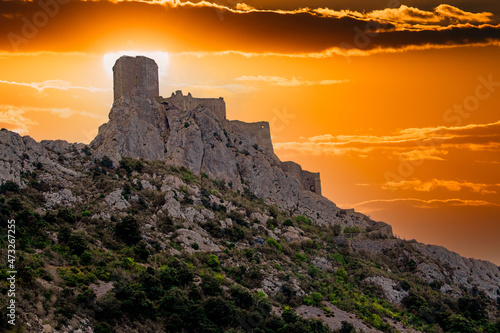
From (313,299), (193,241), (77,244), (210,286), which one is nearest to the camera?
(77,244)

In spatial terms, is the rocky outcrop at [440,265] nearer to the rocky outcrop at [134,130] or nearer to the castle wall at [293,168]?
the castle wall at [293,168]

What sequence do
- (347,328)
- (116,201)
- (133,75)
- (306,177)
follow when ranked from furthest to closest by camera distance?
(306,177), (133,75), (116,201), (347,328)

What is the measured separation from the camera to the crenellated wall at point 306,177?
379ft

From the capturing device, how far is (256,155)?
359 feet

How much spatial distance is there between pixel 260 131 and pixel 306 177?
10.3m

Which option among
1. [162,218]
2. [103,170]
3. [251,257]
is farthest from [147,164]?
[251,257]

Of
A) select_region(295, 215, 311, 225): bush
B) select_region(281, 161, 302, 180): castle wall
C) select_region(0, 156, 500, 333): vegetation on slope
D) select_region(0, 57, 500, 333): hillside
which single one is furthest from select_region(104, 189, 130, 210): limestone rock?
select_region(281, 161, 302, 180): castle wall

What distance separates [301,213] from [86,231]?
4186cm

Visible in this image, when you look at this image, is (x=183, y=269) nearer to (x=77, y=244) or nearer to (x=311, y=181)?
(x=77, y=244)

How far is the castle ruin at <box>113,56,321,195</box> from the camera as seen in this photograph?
331 ft

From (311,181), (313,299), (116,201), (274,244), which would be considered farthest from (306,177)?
(116,201)

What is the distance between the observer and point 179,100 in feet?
346

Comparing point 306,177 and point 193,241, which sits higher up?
point 306,177

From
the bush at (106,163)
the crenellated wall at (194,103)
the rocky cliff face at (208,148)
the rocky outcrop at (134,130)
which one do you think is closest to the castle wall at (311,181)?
the rocky cliff face at (208,148)
